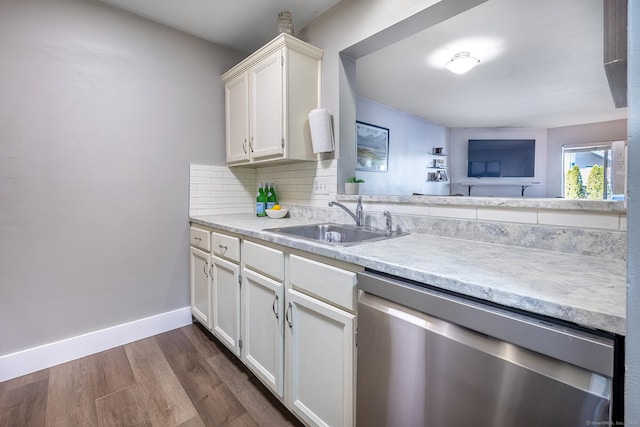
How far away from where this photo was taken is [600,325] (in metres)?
0.53

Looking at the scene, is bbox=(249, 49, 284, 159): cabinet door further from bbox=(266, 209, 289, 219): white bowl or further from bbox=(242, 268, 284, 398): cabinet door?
bbox=(242, 268, 284, 398): cabinet door

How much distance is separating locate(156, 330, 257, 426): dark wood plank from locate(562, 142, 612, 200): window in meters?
6.05

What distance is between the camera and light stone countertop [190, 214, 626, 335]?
57cm

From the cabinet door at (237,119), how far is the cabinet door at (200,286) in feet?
2.71

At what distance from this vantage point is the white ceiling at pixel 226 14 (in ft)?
6.27

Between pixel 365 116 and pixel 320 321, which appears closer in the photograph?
pixel 320 321

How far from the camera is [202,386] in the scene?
62.8 inches

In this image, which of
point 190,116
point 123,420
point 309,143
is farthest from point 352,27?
point 123,420

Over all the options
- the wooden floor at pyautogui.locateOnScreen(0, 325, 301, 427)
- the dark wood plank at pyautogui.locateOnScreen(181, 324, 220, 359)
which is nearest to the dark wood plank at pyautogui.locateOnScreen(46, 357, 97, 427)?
the wooden floor at pyautogui.locateOnScreen(0, 325, 301, 427)

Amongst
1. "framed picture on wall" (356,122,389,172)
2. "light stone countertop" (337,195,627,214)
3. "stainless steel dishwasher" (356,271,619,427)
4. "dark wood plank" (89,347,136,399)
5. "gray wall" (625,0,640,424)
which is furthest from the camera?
"framed picture on wall" (356,122,389,172)

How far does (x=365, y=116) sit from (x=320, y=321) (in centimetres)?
331

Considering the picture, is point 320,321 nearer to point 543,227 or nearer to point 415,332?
point 415,332

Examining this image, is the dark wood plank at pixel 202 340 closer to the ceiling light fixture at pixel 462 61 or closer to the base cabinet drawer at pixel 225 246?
the base cabinet drawer at pixel 225 246

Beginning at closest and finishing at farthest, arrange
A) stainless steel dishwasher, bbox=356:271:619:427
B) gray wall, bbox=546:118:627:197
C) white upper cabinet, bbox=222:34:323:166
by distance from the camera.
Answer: stainless steel dishwasher, bbox=356:271:619:427
white upper cabinet, bbox=222:34:323:166
gray wall, bbox=546:118:627:197
